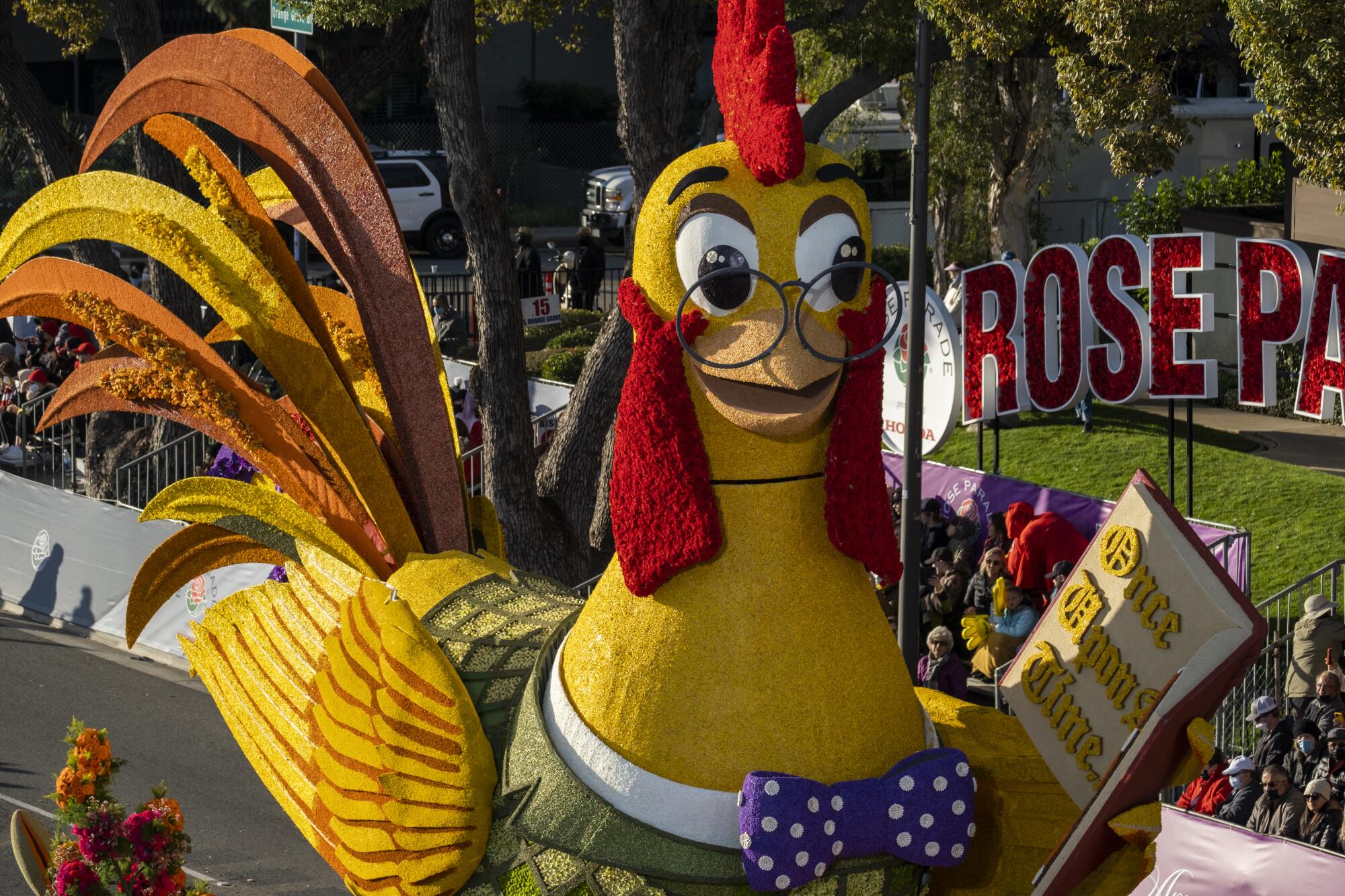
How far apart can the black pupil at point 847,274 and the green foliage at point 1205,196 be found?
17613 millimetres

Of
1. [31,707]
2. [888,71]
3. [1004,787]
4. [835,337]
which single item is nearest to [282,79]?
[835,337]

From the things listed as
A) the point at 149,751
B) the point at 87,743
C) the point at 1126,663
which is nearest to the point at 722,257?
the point at 1126,663

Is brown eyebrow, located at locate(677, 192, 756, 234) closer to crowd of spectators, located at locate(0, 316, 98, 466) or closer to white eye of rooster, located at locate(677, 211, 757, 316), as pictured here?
white eye of rooster, located at locate(677, 211, 757, 316)

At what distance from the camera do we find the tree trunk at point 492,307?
1205 cm

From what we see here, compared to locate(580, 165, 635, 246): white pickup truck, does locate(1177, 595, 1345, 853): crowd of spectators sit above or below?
below

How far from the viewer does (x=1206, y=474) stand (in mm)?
15188

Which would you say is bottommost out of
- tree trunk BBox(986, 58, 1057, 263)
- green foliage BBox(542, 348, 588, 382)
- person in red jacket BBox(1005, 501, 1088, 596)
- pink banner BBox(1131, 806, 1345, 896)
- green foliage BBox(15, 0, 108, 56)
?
pink banner BBox(1131, 806, 1345, 896)

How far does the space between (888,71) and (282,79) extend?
917 cm

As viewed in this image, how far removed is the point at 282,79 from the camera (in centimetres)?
617

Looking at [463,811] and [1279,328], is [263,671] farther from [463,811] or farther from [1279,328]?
[1279,328]

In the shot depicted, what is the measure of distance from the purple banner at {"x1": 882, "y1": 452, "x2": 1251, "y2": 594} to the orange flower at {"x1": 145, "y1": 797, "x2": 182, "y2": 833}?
6004 millimetres

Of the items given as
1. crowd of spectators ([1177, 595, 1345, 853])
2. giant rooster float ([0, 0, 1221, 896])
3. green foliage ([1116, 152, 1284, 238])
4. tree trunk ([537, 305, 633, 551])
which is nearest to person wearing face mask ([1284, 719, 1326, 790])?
crowd of spectators ([1177, 595, 1345, 853])

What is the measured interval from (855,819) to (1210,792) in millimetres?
5257

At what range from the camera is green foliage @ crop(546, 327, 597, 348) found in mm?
19609
